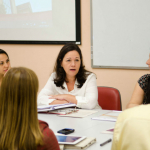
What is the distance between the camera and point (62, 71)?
8.55 feet

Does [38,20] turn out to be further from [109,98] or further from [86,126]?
[86,126]

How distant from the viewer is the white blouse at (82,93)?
2186mm

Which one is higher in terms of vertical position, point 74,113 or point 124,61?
point 124,61

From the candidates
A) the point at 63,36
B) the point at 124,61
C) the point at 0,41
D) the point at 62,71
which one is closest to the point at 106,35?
the point at 124,61

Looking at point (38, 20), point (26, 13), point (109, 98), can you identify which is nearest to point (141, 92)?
point (109, 98)

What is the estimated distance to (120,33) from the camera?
121 inches

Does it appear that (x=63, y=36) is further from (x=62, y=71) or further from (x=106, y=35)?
(x=62, y=71)

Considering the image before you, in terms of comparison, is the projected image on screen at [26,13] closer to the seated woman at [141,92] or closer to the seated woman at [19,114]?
the seated woman at [141,92]

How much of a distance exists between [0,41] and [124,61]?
194 centimetres

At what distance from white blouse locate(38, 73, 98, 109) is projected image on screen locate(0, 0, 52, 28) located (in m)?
1.20

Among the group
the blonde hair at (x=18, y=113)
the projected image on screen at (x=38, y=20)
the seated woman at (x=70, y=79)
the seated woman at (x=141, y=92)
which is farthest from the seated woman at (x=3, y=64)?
the blonde hair at (x=18, y=113)

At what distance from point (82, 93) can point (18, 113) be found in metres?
1.60

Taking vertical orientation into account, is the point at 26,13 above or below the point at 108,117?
above

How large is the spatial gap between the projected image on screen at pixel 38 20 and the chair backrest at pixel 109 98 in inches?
45.4
